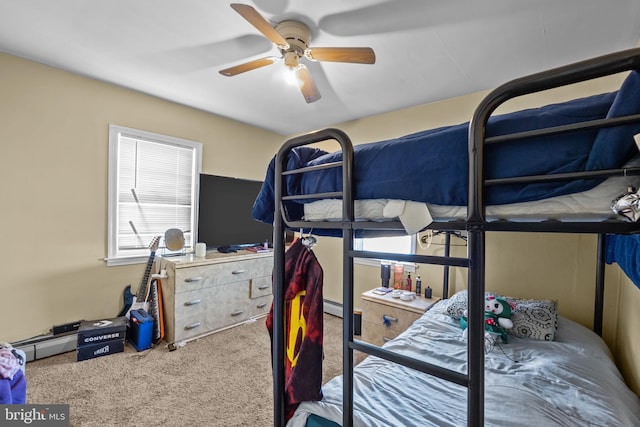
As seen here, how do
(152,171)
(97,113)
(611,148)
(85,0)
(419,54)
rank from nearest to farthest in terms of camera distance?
(611,148), (85,0), (419,54), (97,113), (152,171)

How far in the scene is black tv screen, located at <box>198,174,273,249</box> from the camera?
10.6ft

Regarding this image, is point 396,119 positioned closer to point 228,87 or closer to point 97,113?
point 228,87

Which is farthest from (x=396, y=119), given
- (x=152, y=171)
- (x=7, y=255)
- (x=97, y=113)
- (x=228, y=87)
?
(x=7, y=255)

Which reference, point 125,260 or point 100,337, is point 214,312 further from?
point 125,260

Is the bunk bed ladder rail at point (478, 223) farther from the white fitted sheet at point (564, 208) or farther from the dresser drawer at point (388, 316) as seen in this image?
the dresser drawer at point (388, 316)

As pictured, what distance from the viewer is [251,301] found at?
128 inches

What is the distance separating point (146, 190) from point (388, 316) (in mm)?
2861

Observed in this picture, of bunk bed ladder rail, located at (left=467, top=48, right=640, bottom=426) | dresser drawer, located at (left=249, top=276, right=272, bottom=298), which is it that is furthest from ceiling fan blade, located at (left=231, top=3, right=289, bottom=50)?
dresser drawer, located at (left=249, top=276, right=272, bottom=298)

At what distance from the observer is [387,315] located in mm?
2447

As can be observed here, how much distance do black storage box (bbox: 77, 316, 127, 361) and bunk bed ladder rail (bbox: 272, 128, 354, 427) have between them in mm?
2036

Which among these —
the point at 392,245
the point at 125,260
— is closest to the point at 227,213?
the point at 125,260

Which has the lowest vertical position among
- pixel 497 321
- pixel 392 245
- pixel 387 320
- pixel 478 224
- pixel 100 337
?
pixel 100 337

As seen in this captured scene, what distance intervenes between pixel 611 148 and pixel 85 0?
249cm

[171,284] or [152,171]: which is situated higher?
[152,171]
